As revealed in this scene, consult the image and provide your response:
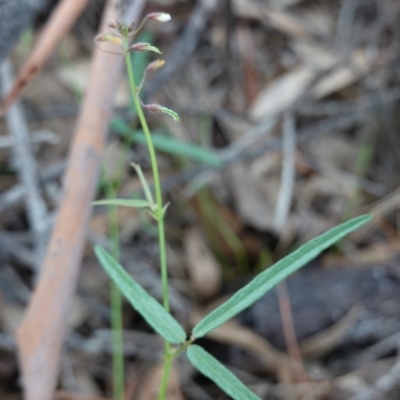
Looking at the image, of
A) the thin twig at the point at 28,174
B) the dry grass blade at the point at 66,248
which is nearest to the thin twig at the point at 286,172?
the thin twig at the point at 28,174

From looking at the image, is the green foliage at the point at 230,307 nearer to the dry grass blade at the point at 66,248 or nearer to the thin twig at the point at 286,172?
the dry grass blade at the point at 66,248

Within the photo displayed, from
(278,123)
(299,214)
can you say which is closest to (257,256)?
(299,214)

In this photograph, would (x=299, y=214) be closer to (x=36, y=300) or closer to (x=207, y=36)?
(x=207, y=36)

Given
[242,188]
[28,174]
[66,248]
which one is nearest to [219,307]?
[66,248]

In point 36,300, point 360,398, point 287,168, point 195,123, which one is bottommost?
point 360,398

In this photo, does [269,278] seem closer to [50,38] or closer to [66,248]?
[66,248]

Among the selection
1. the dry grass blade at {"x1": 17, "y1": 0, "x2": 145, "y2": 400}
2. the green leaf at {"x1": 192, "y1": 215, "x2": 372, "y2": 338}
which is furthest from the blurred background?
the green leaf at {"x1": 192, "y1": 215, "x2": 372, "y2": 338}
